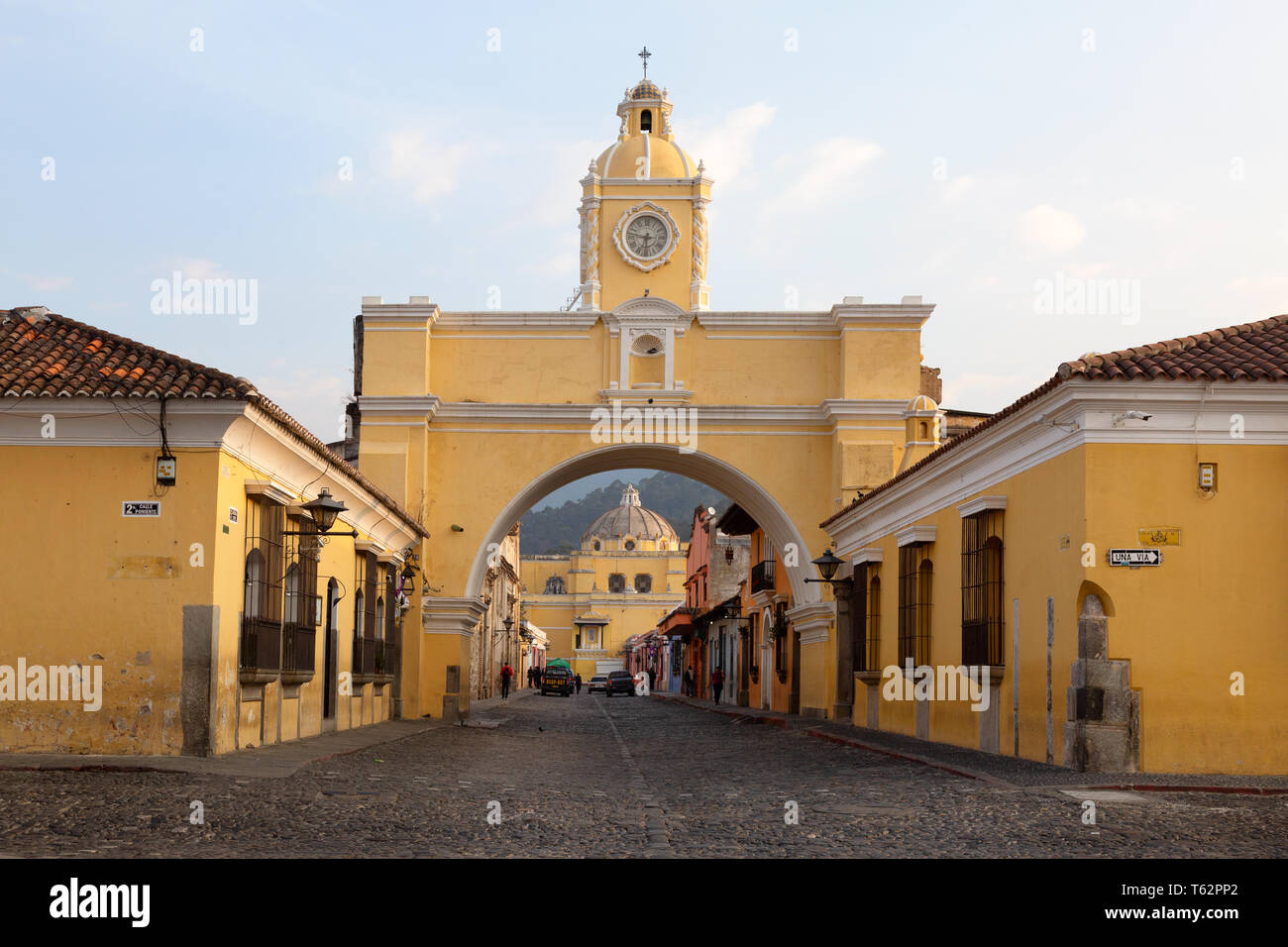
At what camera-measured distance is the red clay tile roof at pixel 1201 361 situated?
11969 mm

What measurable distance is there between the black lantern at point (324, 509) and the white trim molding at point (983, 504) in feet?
22.7

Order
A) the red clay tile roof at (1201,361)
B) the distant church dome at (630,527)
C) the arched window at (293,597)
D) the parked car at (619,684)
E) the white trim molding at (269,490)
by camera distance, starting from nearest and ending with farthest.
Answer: the red clay tile roof at (1201,361) < the white trim molding at (269,490) < the arched window at (293,597) < the parked car at (619,684) < the distant church dome at (630,527)

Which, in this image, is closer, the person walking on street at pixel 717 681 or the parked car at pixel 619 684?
the person walking on street at pixel 717 681

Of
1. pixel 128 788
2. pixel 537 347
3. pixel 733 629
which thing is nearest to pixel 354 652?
pixel 537 347

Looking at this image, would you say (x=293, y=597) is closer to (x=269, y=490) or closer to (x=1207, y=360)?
(x=269, y=490)

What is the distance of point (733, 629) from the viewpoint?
45.1 m

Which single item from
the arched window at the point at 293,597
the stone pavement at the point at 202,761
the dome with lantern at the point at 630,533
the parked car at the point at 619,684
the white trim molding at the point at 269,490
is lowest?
the parked car at the point at 619,684

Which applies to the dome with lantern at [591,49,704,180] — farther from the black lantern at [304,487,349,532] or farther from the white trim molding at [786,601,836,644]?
the black lantern at [304,487,349,532]

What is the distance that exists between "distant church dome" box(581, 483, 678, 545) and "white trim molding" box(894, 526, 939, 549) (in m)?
79.2

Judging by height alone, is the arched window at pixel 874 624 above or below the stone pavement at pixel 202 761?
above

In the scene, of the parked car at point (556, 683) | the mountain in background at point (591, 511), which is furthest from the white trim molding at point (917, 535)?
the mountain in background at point (591, 511)

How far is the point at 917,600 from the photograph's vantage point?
19.2 metres

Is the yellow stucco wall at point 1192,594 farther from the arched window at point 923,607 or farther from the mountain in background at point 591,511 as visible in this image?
the mountain in background at point 591,511
